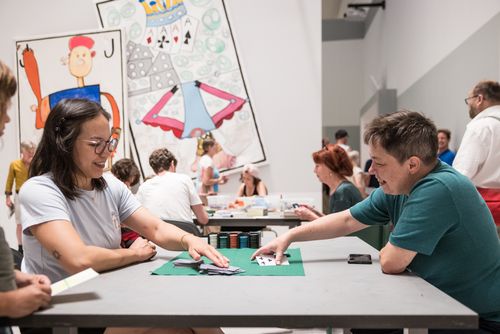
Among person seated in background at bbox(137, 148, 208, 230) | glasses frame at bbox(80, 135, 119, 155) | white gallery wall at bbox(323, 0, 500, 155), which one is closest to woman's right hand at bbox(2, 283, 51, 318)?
glasses frame at bbox(80, 135, 119, 155)

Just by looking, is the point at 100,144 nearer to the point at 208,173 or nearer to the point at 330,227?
the point at 330,227

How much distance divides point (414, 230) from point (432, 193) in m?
0.12

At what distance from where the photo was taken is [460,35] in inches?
185

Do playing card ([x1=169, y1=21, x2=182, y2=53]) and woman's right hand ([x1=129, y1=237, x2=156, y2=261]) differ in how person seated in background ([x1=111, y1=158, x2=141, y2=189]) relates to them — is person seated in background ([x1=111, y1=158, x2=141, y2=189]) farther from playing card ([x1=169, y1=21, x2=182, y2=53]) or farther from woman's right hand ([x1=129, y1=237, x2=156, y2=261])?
playing card ([x1=169, y1=21, x2=182, y2=53])

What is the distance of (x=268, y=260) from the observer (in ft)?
5.24

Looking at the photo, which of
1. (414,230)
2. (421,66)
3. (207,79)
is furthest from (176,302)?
(421,66)

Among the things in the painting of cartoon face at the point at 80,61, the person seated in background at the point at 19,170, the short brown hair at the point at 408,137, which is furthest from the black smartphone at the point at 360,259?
the painting of cartoon face at the point at 80,61

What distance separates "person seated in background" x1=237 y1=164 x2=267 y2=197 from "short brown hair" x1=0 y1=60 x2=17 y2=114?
13.1 feet

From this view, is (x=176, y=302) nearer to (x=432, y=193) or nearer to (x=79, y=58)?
(x=432, y=193)

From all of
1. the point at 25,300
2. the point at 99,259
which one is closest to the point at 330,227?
the point at 99,259

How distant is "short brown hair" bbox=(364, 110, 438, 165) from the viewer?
141 cm

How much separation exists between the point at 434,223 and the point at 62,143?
1236 millimetres

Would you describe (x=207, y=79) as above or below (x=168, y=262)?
above

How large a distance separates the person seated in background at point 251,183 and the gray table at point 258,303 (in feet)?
11.9
